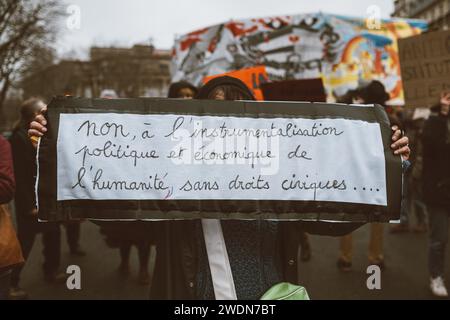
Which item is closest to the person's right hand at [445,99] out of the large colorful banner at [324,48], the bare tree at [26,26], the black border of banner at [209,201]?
the black border of banner at [209,201]

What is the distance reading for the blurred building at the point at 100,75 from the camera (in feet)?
99.3

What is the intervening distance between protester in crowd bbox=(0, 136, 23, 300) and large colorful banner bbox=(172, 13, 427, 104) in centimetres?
592

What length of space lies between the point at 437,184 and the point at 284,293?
114 inches

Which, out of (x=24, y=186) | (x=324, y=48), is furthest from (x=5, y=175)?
(x=324, y=48)

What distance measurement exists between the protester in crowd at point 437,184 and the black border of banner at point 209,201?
231 cm

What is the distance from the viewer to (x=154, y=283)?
197cm

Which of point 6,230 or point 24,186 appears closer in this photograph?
point 6,230

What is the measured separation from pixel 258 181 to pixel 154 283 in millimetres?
684

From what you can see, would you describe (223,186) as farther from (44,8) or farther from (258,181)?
(44,8)

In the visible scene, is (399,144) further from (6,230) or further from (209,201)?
(6,230)

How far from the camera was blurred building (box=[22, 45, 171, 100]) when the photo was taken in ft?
99.3

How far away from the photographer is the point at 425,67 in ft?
12.8

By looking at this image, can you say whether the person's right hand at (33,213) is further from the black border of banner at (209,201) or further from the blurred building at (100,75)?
the blurred building at (100,75)
